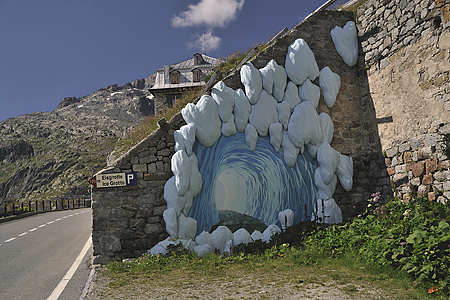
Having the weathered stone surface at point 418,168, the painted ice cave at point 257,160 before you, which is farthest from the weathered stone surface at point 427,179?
the painted ice cave at point 257,160

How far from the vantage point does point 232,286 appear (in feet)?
14.8

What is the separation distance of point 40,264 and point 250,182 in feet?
16.8

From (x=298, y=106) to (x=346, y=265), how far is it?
374 centimetres

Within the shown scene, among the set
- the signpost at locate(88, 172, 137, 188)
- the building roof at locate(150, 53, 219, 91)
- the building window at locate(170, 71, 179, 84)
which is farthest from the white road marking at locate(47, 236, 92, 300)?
the building window at locate(170, 71, 179, 84)

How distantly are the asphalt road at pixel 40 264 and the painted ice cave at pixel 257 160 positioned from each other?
2.19 metres

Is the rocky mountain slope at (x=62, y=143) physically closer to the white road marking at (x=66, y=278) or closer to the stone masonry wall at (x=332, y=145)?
the white road marking at (x=66, y=278)

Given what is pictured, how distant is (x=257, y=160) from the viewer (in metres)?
7.08

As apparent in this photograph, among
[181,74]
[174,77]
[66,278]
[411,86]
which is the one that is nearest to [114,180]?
[66,278]

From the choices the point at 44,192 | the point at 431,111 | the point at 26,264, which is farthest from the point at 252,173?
the point at 44,192

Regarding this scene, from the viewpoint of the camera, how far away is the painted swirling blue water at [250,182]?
6750 millimetres

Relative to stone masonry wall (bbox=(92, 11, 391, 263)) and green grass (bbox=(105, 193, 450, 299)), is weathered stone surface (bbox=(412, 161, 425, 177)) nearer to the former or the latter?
green grass (bbox=(105, 193, 450, 299))

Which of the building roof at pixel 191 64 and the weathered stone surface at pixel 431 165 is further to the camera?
the building roof at pixel 191 64

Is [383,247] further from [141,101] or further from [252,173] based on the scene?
[141,101]

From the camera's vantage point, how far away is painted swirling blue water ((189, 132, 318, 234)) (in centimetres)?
675
